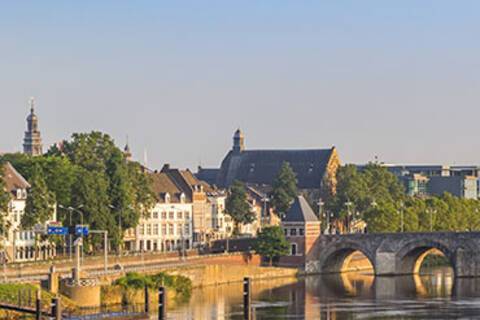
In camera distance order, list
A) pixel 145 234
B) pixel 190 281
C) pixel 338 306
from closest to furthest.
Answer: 1. pixel 338 306
2. pixel 190 281
3. pixel 145 234

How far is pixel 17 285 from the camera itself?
385ft

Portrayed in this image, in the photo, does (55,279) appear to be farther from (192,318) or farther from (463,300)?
(463,300)

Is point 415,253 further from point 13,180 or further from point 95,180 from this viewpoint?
point 13,180

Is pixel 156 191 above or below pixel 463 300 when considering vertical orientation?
above

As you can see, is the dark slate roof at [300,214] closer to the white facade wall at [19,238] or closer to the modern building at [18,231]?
the modern building at [18,231]

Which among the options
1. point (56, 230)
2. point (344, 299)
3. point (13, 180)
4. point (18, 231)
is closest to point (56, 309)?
point (56, 230)

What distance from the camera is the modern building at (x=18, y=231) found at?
15600 cm

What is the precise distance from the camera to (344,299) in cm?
14338

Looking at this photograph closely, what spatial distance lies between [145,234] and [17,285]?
78153mm

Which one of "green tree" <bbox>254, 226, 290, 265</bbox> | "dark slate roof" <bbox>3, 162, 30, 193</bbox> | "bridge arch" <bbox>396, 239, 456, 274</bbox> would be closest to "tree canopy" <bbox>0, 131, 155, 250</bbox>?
"dark slate roof" <bbox>3, 162, 30, 193</bbox>

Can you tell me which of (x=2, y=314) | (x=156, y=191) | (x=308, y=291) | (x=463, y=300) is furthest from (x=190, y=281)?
(x=156, y=191)

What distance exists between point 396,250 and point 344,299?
38515 mm

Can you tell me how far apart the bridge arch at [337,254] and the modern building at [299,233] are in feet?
7.28

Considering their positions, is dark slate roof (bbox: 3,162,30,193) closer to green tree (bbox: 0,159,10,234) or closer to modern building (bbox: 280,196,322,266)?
green tree (bbox: 0,159,10,234)
